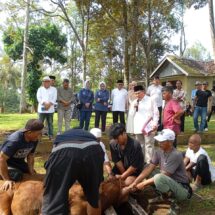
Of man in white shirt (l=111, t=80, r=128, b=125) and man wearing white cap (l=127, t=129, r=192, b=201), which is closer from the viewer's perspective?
man wearing white cap (l=127, t=129, r=192, b=201)

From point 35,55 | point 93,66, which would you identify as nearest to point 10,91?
Result: point 93,66

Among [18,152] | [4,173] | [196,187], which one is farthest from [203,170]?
[4,173]

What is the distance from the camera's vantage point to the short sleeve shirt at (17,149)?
5.12 metres

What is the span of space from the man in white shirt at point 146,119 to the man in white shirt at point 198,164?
1042 millimetres

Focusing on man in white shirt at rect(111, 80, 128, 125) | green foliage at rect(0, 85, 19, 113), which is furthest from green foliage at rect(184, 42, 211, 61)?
man in white shirt at rect(111, 80, 128, 125)

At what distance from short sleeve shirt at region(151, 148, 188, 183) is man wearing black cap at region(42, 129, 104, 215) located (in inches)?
68.0

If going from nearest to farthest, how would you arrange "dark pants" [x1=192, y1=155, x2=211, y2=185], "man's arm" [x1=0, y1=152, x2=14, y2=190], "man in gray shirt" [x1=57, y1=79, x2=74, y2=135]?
"man's arm" [x1=0, y1=152, x2=14, y2=190]
"dark pants" [x1=192, y1=155, x2=211, y2=185]
"man in gray shirt" [x1=57, y1=79, x2=74, y2=135]

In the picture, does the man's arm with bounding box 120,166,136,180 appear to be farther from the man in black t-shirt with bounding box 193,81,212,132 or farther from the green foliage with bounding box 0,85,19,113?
the green foliage with bounding box 0,85,19,113

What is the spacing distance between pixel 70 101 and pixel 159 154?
4690mm

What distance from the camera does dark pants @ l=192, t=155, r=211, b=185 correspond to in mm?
6062

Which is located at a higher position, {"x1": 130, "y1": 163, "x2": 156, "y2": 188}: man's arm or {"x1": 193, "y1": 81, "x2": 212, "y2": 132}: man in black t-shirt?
{"x1": 193, "y1": 81, "x2": 212, "y2": 132}: man in black t-shirt

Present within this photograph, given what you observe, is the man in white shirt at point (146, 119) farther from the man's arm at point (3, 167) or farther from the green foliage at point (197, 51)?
the green foliage at point (197, 51)

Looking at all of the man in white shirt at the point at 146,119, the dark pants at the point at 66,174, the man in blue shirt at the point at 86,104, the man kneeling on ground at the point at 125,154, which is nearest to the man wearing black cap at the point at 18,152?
the man kneeling on ground at the point at 125,154

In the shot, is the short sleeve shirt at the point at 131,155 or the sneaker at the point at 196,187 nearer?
the short sleeve shirt at the point at 131,155
